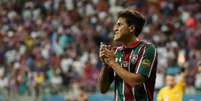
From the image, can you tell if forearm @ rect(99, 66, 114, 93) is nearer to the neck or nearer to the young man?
the young man

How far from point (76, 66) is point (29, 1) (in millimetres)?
5966

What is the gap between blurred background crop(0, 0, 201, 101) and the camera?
671 inches

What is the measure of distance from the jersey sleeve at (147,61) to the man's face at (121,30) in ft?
0.64

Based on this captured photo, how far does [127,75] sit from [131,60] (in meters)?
0.24

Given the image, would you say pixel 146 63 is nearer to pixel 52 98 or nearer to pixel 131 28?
pixel 131 28

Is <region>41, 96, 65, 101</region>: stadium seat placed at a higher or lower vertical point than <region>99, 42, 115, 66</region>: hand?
higher

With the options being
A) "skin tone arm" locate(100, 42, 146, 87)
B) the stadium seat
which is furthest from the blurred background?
Answer: "skin tone arm" locate(100, 42, 146, 87)

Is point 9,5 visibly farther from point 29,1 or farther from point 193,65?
point 193,65

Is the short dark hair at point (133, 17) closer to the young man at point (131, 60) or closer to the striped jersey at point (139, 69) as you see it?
the young man at point (131, 60)

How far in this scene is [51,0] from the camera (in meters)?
23.3

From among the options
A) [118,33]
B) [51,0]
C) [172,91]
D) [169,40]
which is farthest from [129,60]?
[51,0]

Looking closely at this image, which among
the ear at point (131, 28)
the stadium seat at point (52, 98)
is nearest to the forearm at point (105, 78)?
the ear at point (131, 28)

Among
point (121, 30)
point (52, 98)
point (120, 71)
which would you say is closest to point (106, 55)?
point (120, 71)

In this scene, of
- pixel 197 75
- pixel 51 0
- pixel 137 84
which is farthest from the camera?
pixel 51 0
